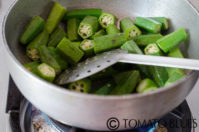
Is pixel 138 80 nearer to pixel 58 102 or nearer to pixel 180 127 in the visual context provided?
pixel 180 127

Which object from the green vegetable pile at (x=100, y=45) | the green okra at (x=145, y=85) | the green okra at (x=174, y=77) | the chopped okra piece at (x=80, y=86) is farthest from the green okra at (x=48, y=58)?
the green okra at (x=174, y=77)

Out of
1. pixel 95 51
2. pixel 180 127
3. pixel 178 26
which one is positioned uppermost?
pixel 178 26

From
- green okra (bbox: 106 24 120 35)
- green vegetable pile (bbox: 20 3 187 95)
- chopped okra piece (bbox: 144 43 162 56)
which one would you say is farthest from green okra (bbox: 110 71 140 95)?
green okra (bbox: 106 24 120 35)

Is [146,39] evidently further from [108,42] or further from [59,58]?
[59,58]

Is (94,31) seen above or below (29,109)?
above

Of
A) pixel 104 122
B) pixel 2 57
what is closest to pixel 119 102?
pixel 104 122

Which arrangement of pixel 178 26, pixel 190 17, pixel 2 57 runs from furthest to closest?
pixel 2 57
pixel 178 26
pixel 190 17

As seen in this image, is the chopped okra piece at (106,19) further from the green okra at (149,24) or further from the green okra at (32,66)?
the green okra at (32,66)

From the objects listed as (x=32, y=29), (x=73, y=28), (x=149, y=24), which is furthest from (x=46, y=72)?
(x=149, y=24)

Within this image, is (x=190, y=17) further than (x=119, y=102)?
Yes
